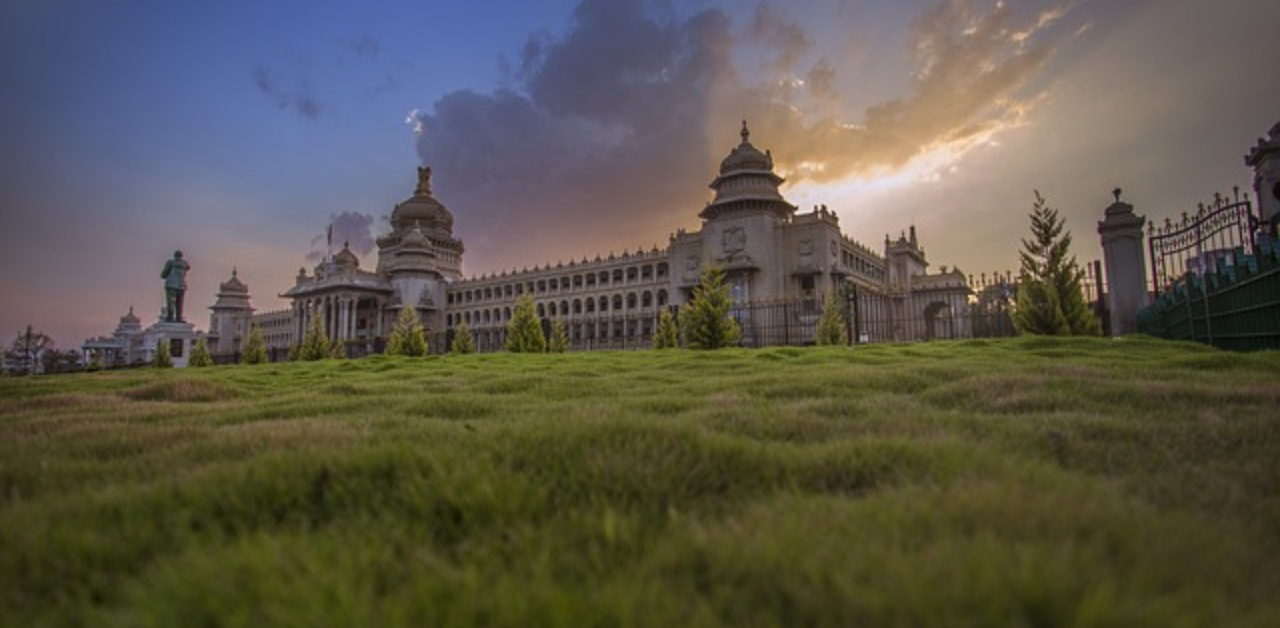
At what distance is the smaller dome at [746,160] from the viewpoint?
58562 millimetres

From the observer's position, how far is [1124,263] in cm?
1973

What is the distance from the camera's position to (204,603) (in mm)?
1832

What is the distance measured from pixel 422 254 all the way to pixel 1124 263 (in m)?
76.4

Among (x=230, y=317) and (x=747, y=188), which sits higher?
(x=747, y=188)

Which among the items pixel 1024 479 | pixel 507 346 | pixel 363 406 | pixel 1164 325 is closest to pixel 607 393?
pixel 363 406

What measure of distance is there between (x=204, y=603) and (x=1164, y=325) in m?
21.1

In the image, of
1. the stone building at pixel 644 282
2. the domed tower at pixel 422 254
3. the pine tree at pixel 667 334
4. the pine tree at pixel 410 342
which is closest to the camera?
the pine tree at pixel 667 334

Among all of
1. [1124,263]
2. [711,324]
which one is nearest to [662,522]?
[711,324]

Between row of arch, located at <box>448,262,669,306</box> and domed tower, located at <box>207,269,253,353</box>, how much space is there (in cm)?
3453

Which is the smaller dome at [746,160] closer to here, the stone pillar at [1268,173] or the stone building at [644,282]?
the stone building at [644,282]

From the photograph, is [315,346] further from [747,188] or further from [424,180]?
[424,180]

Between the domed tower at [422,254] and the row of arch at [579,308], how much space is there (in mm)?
4565

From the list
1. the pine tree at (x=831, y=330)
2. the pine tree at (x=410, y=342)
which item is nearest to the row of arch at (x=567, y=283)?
the pine tree at (x=410, y=342)

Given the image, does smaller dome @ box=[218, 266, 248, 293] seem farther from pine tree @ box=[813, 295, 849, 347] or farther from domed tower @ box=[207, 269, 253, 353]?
pine tree @ box=[813, 295, 849, 347]
